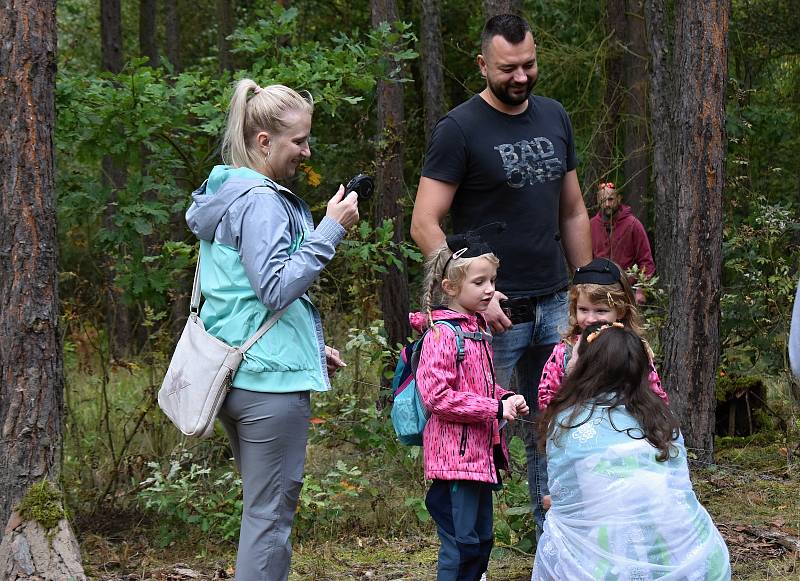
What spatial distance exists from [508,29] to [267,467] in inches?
80.1

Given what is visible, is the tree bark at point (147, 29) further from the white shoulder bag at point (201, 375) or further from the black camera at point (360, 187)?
the white shoulder bag at point (201, 375)

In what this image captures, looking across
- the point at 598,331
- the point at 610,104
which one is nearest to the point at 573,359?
the point at 598,331

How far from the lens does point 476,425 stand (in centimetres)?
390

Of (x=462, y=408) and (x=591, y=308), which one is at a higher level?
(x=591, y=308)

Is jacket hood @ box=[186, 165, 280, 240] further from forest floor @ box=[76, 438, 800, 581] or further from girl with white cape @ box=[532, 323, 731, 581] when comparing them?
forest floor @ box=[76, 438, 800, 581]

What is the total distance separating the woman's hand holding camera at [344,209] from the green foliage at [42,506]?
253cm

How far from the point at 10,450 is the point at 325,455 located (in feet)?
10.7

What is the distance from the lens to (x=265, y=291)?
3.26 metres

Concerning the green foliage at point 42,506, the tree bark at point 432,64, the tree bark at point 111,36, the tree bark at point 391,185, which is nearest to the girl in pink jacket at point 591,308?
the green foliage at point 42,506

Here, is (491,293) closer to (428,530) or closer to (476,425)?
(476,425)

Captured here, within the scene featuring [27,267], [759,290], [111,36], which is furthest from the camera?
[111,36]

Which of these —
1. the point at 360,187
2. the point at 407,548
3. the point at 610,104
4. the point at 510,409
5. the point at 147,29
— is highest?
the point at 147,29

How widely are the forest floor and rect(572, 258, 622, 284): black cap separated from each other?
165cm

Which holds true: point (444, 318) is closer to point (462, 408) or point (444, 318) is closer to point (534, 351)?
point (462, 408)
